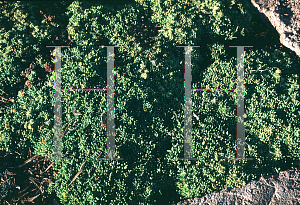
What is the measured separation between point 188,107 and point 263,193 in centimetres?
224

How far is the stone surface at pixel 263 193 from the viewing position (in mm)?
5145

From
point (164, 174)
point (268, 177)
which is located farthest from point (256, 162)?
point (164, 174)

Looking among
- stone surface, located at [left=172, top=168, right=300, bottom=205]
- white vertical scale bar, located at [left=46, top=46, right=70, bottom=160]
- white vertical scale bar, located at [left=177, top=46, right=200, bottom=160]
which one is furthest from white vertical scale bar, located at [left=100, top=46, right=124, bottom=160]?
stone surface, located at [left=172, top=168, right=300, bottom=205]

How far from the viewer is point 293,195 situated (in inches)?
204

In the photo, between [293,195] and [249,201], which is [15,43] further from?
[293,195]

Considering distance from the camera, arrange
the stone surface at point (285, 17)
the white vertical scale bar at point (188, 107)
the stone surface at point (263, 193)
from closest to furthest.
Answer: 1. the stone surface at point (263, 193)
2. the white vertical scale bar at point (188, 107)
3. the stone surface at point (285, 17)

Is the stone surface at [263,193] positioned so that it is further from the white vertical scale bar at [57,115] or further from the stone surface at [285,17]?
the stone surface at [285,17]

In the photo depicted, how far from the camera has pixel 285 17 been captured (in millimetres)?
6188

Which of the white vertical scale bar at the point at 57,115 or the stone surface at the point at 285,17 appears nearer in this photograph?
the white vertical scale bar at the point at 57,115

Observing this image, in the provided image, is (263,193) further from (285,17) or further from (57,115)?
(57,115)

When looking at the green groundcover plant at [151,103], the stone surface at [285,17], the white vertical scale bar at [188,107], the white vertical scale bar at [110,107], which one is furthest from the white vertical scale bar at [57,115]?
the stone surface at [285,17]

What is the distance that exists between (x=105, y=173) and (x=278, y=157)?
3.61 meters

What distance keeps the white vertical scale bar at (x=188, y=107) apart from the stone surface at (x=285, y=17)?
81.8 inches

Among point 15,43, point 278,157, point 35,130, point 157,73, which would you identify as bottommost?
point 278,157
